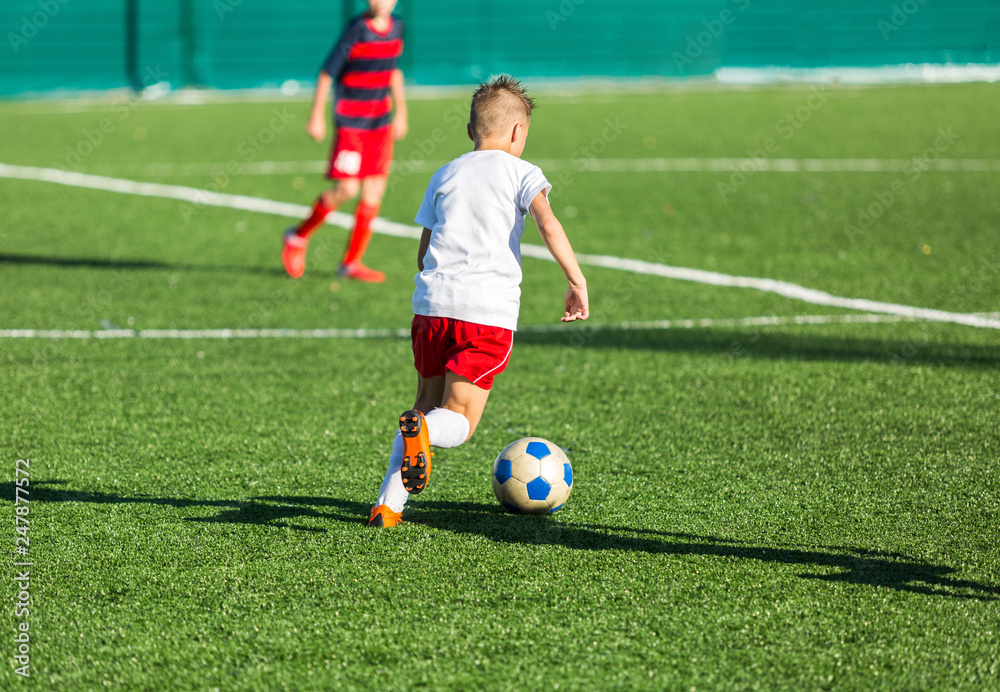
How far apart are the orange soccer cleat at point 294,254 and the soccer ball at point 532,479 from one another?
4.48 m

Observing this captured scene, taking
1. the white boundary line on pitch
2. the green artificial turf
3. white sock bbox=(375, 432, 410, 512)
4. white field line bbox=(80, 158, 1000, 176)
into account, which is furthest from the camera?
white field line bbox=(80, 158, 1000, 176)

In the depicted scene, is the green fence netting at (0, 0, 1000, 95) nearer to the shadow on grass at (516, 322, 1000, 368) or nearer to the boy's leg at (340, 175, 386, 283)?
the boy's leg at (340, 175, 386, 283)

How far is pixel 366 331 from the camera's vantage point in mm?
6379

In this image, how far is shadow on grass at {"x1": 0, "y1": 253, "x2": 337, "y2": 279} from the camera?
26.4ft

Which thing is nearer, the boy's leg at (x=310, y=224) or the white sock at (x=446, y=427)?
the white sock at (x=446, y=427)

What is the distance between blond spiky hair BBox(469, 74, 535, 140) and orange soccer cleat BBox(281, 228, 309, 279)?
445 centimetres

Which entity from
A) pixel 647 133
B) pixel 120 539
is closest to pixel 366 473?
pixel 120 539

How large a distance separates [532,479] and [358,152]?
4.63m

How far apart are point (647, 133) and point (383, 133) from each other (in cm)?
986

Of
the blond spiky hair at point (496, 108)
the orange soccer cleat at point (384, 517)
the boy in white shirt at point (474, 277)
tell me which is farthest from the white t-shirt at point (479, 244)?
the orange soccer cleat at point (384, 517)

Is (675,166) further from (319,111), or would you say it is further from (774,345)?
(774,345)

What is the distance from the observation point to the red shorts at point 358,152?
25.2 ft

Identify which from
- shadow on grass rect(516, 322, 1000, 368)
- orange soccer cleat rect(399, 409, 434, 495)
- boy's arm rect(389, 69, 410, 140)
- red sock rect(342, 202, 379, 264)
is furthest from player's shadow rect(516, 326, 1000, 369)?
orange soccer cleat rect(399, 409, 434, 495)

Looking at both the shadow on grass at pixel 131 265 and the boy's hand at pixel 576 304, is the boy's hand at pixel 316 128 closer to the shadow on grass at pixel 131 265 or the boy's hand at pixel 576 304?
the shadow on grass at pixel 131 265
